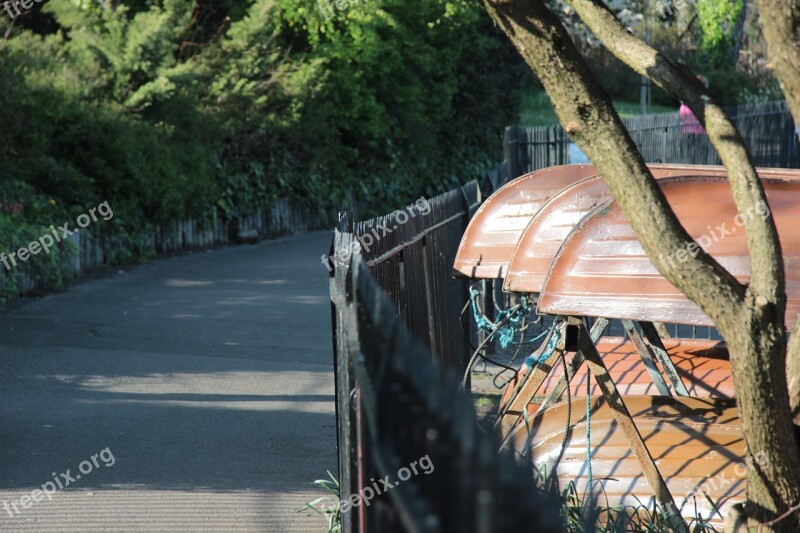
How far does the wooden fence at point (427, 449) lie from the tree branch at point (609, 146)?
97 cm

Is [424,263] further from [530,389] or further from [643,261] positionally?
[643,261]

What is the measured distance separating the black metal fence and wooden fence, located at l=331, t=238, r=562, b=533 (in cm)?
1461

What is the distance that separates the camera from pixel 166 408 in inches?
307

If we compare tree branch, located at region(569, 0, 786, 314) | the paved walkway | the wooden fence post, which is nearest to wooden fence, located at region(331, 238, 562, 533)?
the wooden fence post

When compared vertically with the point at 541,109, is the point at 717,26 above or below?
above

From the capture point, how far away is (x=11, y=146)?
1388 centimetres

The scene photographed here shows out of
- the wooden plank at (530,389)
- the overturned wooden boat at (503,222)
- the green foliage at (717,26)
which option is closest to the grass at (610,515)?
the wooden plank at (530,389)

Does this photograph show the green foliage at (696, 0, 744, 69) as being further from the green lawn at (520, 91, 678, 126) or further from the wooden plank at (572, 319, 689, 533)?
the wooden plank at (572, 319, 689, 533)

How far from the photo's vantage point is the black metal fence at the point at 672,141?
61.0 feet

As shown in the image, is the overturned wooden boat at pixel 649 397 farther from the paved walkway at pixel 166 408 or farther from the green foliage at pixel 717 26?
the green foliage at pixel 717 26

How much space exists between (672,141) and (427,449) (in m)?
19.9

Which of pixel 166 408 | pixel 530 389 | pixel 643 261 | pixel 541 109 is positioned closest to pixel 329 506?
pixel 530 389

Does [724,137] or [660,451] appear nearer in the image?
[724,137]

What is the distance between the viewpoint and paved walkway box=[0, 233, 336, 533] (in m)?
5.70
